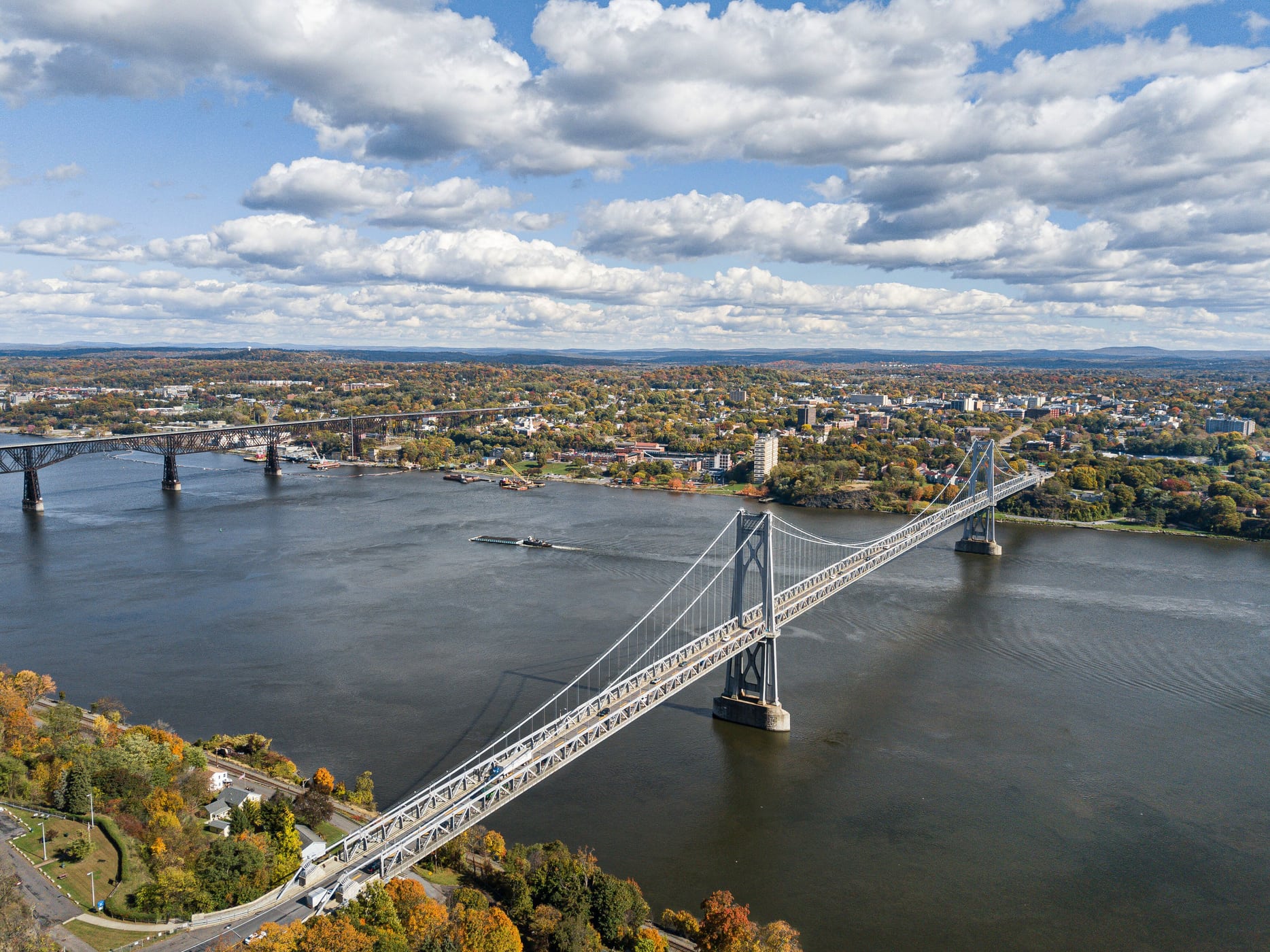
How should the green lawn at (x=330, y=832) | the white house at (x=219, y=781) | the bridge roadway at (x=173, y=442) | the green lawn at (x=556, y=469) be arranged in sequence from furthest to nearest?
the green lawn at (x=556, y=469), the bridge roadway at (x=173, y=442), the white house at (x=219, y=781), the green lawn at (x=330, y=832)

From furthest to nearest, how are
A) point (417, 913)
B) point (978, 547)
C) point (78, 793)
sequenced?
point (978, 547), point (78, 793), point (417, 913)

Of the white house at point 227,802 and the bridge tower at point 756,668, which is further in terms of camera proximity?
the bridge tower at point 756,668

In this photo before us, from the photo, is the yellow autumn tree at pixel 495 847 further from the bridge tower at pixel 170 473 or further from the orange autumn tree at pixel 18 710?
the bridge tower at pixel 170 473

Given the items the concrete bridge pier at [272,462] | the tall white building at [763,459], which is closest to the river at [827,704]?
the tall white building at [763,459]

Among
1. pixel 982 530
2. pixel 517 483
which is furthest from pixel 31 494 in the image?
pixel 982 530

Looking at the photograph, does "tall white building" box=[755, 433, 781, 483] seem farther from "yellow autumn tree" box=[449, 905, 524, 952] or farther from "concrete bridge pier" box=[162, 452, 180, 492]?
"yellow autumn tree" box=[449, 905, 524, 952]

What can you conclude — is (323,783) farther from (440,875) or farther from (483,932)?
(483,932)
